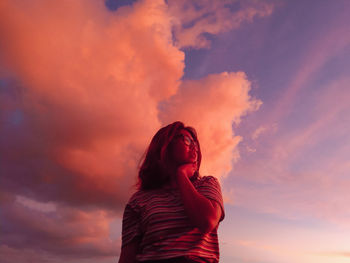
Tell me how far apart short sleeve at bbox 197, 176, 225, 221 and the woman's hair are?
1.58ft

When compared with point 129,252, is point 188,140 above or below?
above

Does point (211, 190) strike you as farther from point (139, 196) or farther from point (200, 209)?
point (139, 196)

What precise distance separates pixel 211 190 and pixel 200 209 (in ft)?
1.98

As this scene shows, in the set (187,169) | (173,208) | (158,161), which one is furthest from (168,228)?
(158,161)

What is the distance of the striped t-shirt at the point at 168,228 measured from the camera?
4.77 metres

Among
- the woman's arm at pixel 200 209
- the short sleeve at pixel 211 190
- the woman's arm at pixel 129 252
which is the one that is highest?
the short sleeve at pixel 211 190

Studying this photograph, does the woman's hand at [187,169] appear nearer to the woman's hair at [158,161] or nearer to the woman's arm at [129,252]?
the woman's hair at [158,161]

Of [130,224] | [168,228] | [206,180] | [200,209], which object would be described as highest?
[206,180]

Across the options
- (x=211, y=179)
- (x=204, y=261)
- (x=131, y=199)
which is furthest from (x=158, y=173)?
(x=204, y=261)

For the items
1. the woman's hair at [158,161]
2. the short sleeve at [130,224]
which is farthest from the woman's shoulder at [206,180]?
the short sleeve at [130,224]

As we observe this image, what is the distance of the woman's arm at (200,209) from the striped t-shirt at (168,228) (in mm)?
207

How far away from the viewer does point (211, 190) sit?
5254 mm

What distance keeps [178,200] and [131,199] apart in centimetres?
109

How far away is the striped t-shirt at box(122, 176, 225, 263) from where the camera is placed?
477cm
